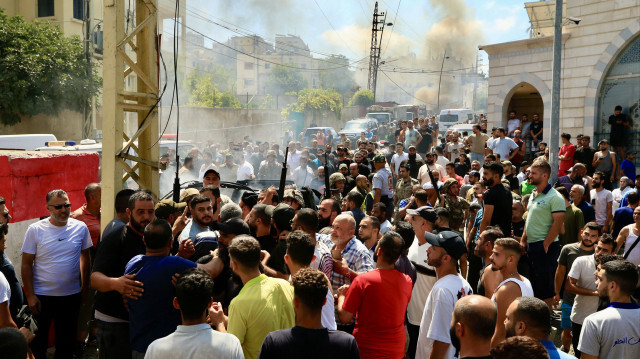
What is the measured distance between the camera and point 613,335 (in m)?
3.94

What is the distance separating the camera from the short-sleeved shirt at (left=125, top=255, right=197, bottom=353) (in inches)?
150

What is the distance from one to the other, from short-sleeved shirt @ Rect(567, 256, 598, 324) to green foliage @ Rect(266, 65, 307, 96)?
66.3 meters

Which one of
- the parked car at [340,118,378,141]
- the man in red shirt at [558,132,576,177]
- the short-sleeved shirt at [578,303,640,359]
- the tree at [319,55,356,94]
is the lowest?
the short-sleeved shirt at [578,303,640,359]

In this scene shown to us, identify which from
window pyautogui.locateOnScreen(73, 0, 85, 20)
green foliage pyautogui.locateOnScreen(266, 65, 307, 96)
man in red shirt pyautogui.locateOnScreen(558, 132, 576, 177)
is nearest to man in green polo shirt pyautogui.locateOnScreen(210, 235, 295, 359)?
man in red shirt pyautogui.locateOnScreen(558, 132, 576, 177)

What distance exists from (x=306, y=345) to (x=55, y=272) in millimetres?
3520

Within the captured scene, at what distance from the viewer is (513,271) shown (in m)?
4.51

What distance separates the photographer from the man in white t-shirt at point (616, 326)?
393cm

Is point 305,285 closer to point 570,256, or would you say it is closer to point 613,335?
point 613,335

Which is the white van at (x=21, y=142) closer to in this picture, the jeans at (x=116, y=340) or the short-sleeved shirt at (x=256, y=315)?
the jeans at (x=116, y=340)

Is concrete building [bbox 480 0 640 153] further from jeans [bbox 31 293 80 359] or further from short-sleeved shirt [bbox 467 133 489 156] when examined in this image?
jeans [bbox 31 293 80 359]

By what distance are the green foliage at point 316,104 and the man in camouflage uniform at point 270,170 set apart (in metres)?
32.7

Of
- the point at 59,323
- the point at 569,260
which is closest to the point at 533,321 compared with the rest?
the point at 569,260

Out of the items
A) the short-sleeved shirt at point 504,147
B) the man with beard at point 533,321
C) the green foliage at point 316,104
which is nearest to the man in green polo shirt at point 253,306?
the man with beard at point 533,321

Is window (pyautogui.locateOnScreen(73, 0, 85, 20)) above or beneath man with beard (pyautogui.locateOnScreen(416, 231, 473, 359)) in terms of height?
above
